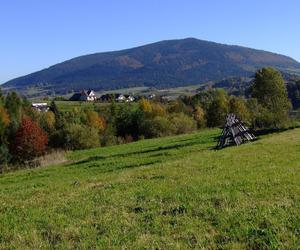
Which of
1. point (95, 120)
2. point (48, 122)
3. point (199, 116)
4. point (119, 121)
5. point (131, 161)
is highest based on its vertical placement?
point (131, 161)

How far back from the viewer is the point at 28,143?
8344cm

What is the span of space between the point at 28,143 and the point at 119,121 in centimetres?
2869

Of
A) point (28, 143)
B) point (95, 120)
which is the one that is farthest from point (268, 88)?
point (95, 120)

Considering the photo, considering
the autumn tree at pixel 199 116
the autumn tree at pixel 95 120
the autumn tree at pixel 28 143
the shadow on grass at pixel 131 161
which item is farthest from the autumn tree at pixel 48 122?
the shadow on grass at pixel 131 161

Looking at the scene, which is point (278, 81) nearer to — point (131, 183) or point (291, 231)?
point (131, 183)

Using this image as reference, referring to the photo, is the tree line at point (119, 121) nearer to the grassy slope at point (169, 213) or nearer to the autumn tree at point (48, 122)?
the autumn tree at point (48, 122)

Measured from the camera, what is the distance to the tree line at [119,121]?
73.1 meters

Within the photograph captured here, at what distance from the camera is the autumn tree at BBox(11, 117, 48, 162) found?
272 ft

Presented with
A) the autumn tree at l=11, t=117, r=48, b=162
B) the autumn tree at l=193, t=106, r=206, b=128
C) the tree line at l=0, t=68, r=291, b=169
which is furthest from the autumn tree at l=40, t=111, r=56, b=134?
the autumn tree at l=193, t=106, r=206, b=128

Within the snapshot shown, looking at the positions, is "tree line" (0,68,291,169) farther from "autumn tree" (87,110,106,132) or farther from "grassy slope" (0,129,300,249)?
"grassy slope" (0,129,300,249)

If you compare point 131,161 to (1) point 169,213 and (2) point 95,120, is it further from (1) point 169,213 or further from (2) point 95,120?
(2) point 95,120

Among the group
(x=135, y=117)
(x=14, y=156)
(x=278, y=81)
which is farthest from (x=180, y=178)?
(x=135, y=117)

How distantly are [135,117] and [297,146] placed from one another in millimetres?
77633

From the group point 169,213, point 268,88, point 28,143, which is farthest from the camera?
point 28,143
